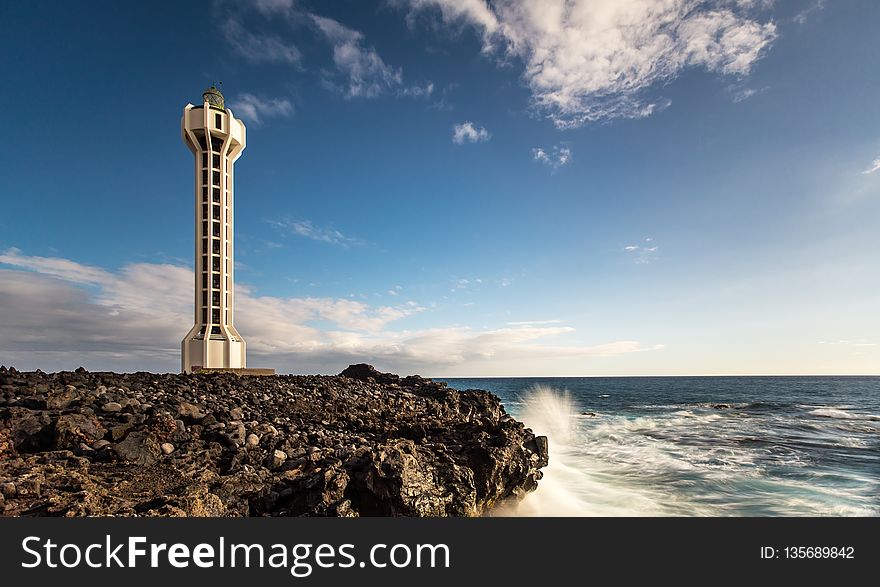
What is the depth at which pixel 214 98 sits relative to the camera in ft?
92.8

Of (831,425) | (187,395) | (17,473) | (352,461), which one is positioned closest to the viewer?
(17,473)

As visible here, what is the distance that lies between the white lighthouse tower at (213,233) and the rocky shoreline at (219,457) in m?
11.1

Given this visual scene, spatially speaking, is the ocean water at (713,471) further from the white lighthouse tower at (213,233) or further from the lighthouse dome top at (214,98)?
the lighthouse dome top at (214,98)

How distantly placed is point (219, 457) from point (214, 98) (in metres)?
27.5

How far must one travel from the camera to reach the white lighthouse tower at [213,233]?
25.8 m

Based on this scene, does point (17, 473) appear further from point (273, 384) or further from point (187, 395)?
point (273, 384)

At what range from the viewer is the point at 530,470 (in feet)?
38.7

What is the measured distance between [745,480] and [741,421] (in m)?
21.8

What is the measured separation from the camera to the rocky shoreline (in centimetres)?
682

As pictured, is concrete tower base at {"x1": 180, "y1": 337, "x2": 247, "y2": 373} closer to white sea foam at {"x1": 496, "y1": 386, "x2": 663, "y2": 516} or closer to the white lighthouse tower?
the white lighthouse tower

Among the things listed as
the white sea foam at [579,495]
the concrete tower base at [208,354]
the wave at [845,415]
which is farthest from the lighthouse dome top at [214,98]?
the wave at [845,415]
